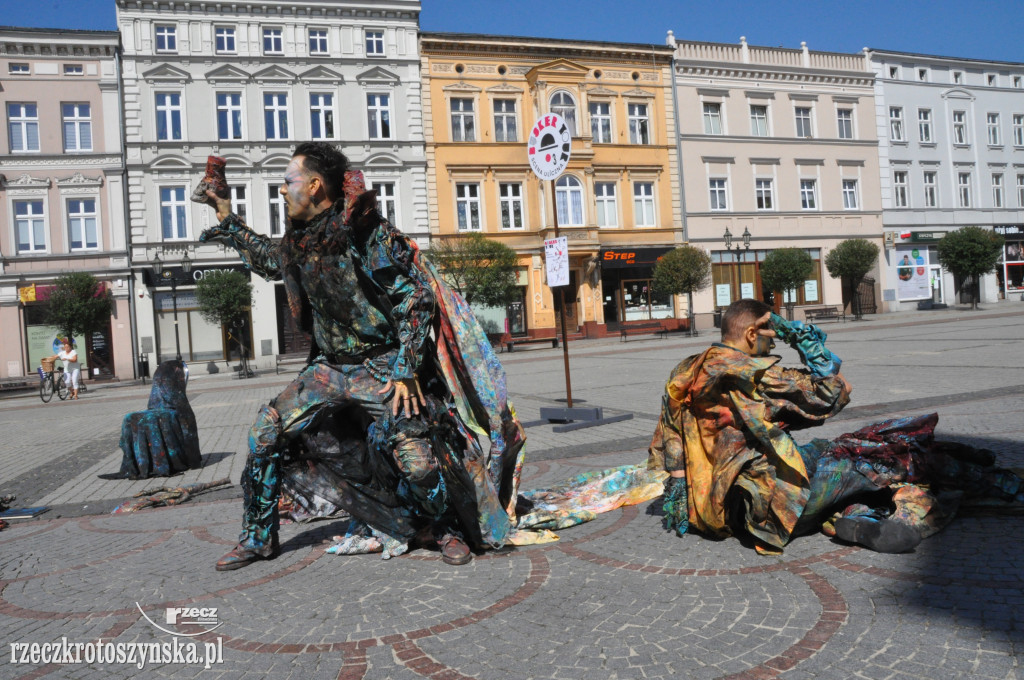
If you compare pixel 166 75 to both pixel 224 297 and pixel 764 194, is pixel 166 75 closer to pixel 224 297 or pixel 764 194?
pixel 224 297

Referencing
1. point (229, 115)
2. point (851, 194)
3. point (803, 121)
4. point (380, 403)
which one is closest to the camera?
point (380, 403)

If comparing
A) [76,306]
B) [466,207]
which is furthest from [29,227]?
[466,207]

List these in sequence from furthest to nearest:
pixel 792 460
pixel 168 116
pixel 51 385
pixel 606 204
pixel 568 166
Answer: pixel 606 204 → pixel 568 166 → pixel 168 116 → pixel 51 385 → pixel 792 460

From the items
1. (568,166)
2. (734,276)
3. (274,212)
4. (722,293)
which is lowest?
(722,293)

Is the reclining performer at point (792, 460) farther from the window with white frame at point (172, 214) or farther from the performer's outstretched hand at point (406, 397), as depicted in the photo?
the window with white frame at point (172, 214)

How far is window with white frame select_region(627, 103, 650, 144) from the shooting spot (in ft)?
119

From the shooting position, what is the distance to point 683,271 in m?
30.3

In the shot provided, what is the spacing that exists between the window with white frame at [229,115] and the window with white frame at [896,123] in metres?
33.3

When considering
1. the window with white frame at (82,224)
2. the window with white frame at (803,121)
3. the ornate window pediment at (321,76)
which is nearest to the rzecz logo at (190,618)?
the window with white frame at (82,224)

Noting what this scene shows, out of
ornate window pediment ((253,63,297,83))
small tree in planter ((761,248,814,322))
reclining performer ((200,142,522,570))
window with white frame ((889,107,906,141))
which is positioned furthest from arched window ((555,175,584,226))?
reclining performer ((200,142,522,570))

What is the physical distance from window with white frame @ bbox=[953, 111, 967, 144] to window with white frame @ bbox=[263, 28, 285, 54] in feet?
119

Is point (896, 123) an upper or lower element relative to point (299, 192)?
upper

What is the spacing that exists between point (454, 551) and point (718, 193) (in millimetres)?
35974

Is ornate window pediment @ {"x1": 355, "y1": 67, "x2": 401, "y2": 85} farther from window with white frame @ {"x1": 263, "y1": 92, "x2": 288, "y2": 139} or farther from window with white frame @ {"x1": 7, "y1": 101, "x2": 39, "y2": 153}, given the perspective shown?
window with white frame @ {"x1": 7, "y1": 101, "x2": 39, "y2": 153}
